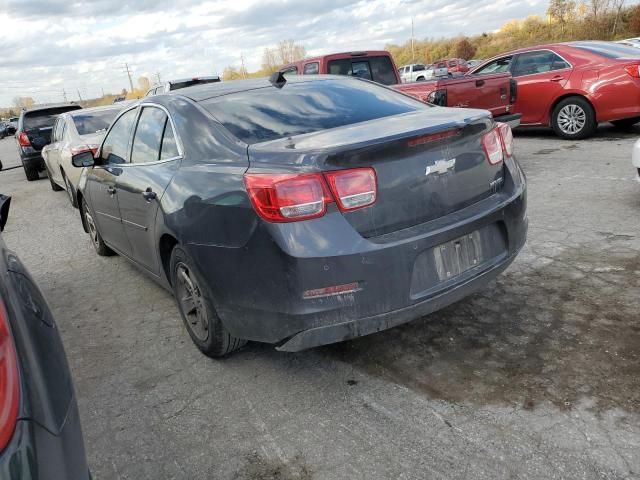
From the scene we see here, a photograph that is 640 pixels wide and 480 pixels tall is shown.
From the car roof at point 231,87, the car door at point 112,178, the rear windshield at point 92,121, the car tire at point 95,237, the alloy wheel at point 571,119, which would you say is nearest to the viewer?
the car roof at point 231,87

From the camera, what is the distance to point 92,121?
8742mm

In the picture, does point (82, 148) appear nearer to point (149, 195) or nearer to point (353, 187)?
point (149, 195)

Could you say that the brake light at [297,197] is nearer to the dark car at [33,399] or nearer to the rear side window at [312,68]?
the dark car at [33,399]

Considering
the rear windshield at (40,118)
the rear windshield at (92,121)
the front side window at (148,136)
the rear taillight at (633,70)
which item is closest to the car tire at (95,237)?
the front side window at (148,136)

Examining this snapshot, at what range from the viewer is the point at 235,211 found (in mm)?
2705

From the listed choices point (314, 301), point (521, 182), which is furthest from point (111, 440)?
point (521, 182)

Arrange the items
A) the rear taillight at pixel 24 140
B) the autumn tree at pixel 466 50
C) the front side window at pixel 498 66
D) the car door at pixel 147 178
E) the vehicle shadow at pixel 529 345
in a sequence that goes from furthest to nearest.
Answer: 1. the autumn tree at pixel 466 50
2. the rear taillight at pixel 24 140
3. the front side window at pixel 498 66
4. the car door at pixel 147 178
5. the vehicle shadow at pixel 529 345

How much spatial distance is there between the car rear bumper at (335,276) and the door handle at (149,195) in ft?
2.45

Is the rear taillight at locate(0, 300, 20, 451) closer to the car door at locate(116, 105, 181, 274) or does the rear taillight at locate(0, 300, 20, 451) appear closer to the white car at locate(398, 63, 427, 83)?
the car door at locate(116, 105, 181, 274)

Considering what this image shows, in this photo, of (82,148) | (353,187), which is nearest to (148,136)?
(353,187)

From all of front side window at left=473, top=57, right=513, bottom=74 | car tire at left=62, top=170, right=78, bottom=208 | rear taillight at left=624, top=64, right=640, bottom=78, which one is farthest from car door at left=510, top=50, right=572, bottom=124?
car tire at left=62, top=170, right=78, bottom=208

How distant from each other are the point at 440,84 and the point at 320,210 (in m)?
6.09

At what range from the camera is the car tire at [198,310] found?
315cm

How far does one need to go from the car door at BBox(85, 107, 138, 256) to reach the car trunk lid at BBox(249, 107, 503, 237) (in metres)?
1.95
